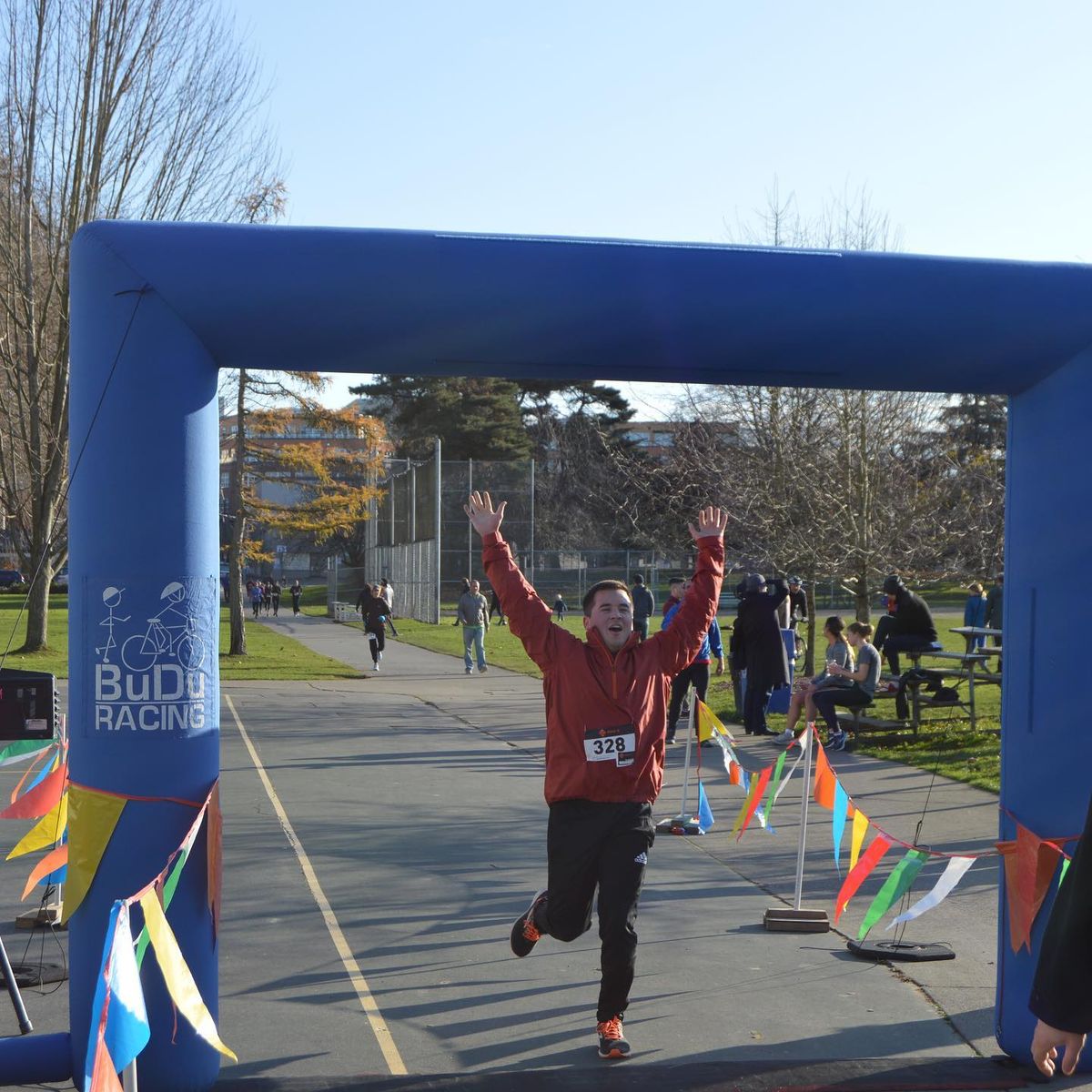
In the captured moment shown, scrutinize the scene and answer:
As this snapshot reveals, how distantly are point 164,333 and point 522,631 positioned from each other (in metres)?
1.78

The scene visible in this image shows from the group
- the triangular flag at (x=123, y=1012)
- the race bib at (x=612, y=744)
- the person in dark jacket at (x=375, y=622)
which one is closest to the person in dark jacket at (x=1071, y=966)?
the triangular flag at (x=123, y=1012)

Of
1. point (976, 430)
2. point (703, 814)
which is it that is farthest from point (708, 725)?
point (976, 430)

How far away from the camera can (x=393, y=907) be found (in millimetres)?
7855

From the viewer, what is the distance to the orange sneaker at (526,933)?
5.82 m

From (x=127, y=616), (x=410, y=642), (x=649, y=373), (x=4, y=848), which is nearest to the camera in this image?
(x=127, y=616)

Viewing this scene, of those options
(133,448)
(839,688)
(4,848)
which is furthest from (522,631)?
(839,688)

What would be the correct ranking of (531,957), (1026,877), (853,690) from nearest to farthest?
1. (1026,877)
2. (531,957)
3. (853,690)

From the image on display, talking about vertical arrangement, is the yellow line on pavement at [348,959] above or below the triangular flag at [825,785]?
below

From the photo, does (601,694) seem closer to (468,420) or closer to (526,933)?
(526,933)

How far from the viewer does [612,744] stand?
536cm

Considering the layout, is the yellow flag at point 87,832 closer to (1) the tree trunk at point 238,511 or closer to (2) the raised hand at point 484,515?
(2) the raised hand at point 484,515

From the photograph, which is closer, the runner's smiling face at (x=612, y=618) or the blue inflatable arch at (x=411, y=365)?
the blue inflatable arch at (x=411, y=365)

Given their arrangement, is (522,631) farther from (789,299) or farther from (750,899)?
(750,899)

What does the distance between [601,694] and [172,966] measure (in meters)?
1.86
